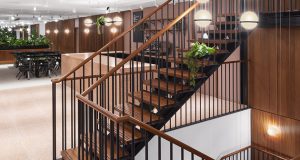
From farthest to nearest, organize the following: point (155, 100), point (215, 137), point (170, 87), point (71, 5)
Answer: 1. point (71, 5)
2. point (215, 137)
3. point (170, 87)
4. point (155, 100)

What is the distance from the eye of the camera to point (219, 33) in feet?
19.3

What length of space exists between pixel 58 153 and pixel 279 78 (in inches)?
189

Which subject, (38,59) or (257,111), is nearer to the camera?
(257,111)

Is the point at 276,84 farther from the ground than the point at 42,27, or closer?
closer

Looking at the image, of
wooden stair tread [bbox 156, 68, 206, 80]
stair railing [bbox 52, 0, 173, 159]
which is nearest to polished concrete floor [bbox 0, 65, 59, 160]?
stair railing [bbox 52, 0, 173, 159]

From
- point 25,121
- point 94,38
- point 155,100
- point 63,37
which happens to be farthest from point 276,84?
point 63,37

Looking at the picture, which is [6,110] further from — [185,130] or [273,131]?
[273,131]

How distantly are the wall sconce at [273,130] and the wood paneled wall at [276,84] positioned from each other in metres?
0.10

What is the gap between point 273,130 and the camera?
6.85 m

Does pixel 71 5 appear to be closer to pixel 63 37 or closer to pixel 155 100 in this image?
pixel 155 100

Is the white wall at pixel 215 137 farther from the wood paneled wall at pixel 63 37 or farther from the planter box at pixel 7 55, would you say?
the wood paneled wall at pixel 63 37

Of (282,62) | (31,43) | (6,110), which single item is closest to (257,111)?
(282,62)

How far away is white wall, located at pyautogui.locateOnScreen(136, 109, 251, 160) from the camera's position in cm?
526

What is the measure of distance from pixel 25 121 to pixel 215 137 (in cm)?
413
